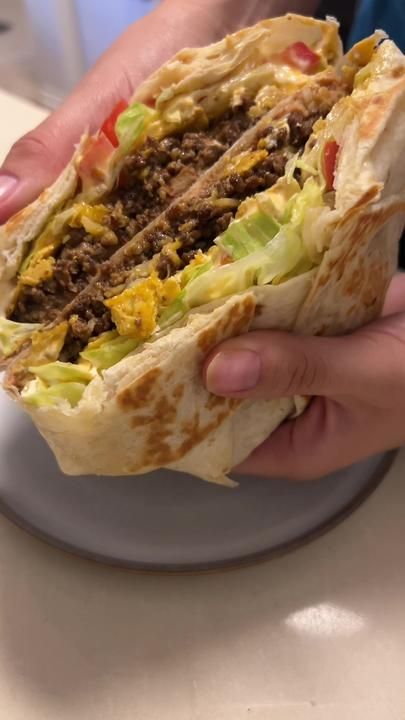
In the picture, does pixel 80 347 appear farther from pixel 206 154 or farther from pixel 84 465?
pixel 206 154

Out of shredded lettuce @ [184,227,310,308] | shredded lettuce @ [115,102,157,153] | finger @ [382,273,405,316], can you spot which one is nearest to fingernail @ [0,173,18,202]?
shredded lettuce @ [115,102,157,153]

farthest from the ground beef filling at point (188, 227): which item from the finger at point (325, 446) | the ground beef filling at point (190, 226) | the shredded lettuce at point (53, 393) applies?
the finger at point (325, 446)

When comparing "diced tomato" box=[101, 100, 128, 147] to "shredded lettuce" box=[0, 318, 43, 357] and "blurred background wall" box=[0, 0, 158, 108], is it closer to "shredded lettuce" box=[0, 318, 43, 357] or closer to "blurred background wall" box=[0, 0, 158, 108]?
"shredded lettuce" box=[0, 318, 43, 357]

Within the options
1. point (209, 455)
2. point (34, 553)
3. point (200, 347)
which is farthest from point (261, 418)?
point (34, 553)

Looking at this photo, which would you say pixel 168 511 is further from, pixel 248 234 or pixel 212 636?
pixel 248 234

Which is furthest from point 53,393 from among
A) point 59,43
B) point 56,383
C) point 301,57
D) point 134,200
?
point 59,43

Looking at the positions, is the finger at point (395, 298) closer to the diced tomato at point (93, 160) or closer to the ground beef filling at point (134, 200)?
the ground beef filling at point (134, 200)

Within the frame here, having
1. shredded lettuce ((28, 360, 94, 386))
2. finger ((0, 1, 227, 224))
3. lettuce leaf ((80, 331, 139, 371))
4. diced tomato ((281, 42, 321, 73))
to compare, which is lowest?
lettuce leaf ((80, 331, 139, 371))
